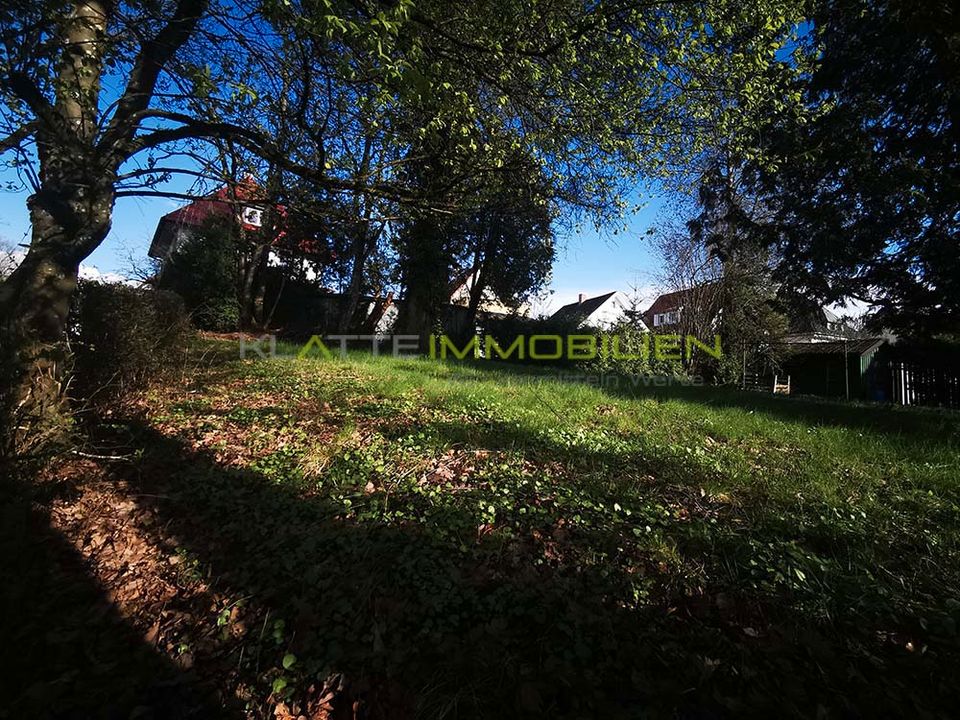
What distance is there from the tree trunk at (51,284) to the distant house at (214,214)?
0.92m

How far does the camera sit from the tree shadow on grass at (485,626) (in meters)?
1.74

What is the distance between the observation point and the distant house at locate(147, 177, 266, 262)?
4543 millimetres

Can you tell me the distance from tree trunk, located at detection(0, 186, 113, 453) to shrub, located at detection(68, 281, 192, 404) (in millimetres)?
643

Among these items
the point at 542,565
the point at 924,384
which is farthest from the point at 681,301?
the point at 542,565

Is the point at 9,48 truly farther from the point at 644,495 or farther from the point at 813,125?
the point at 813,125

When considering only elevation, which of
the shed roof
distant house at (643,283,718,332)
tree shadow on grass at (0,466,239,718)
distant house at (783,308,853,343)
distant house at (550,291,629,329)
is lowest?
→ tree shadow on grass at (0,466,239,718)

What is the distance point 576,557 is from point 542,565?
233 millimetres

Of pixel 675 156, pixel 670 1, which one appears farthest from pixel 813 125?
pixel 670 1

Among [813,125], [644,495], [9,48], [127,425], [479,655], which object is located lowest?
[479,655]

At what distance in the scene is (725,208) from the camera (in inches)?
564

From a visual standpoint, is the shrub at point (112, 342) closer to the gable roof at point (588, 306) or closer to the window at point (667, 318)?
the window at point (667, 318)

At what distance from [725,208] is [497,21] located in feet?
43.9

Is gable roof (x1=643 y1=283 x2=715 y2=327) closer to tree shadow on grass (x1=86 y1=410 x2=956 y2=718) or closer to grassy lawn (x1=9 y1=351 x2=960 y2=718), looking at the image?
grassy lawn (x1=9 y1=351 x2=960 y2=718)

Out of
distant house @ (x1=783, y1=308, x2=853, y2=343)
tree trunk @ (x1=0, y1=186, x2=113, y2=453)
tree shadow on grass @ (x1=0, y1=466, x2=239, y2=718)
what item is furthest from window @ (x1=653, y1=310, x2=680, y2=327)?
tree shadow on grass @ (x1=0, y1=466, x2=239, y2=718)
